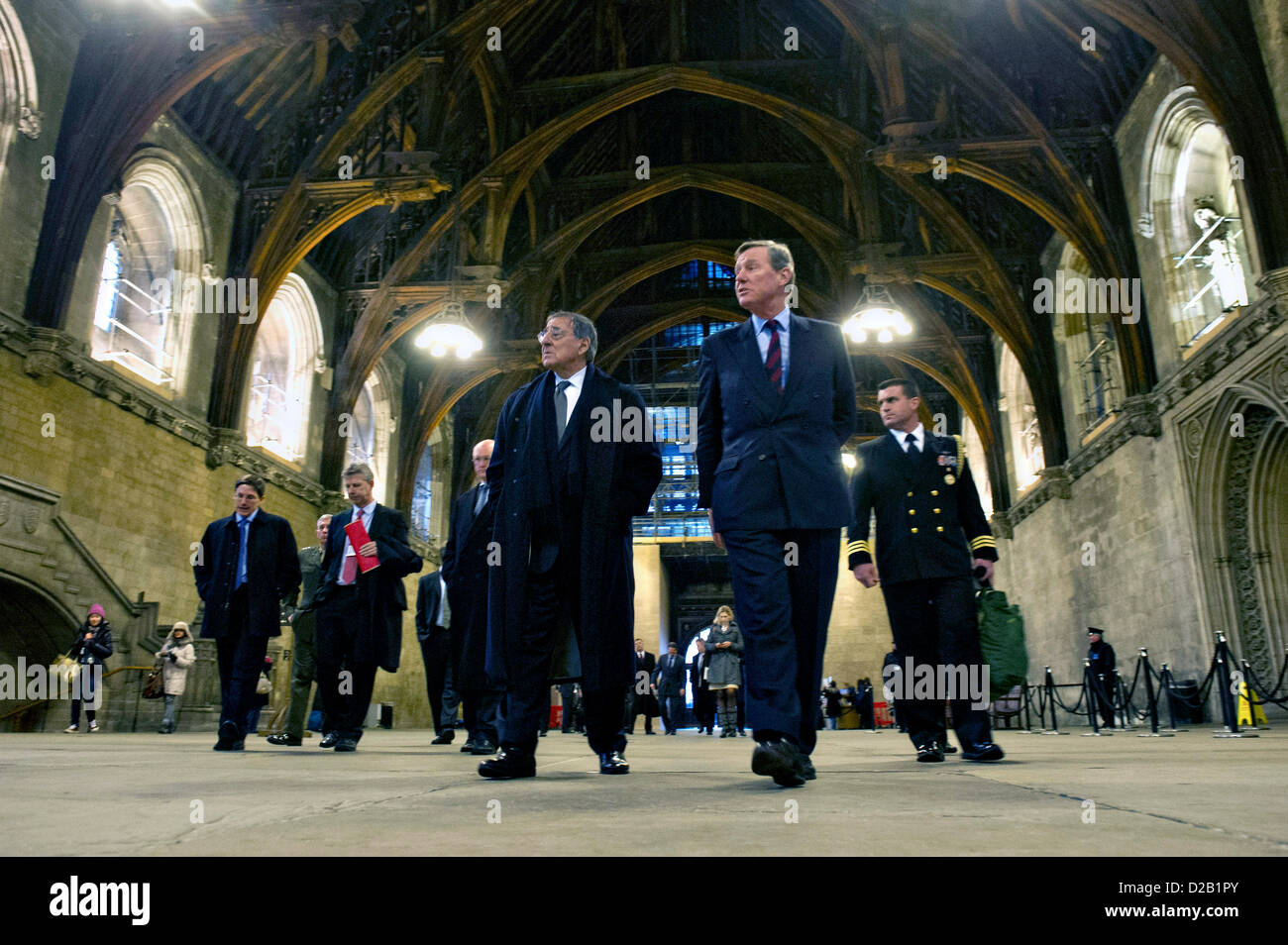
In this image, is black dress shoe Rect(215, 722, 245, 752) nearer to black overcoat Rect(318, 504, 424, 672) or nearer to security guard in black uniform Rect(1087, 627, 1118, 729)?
black overcoat Rect(318, 504, 424, 672)

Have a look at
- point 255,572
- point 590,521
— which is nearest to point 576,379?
point 590,521

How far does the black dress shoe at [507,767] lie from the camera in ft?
9.94

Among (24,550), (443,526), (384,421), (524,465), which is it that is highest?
(384,421)

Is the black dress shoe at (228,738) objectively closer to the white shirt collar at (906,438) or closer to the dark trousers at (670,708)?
the white shirt collar at (906,438)

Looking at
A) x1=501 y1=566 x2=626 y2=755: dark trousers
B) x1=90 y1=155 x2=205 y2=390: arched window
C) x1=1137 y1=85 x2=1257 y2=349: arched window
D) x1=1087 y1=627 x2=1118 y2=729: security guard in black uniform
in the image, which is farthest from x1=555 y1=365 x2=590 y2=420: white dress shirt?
x1=90 y1=155 x2=205 y2=390: arched window

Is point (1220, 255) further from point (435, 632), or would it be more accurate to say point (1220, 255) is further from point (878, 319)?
point (435, 632)

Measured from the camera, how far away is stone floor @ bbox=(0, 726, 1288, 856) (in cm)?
135

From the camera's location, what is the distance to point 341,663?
5.83 meters

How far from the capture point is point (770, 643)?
280 cm

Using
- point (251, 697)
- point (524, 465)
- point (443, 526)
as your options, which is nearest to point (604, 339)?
point (443, 526)

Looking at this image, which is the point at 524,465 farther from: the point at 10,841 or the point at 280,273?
the point at 280,273

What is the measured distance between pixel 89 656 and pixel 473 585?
25.5 feet
